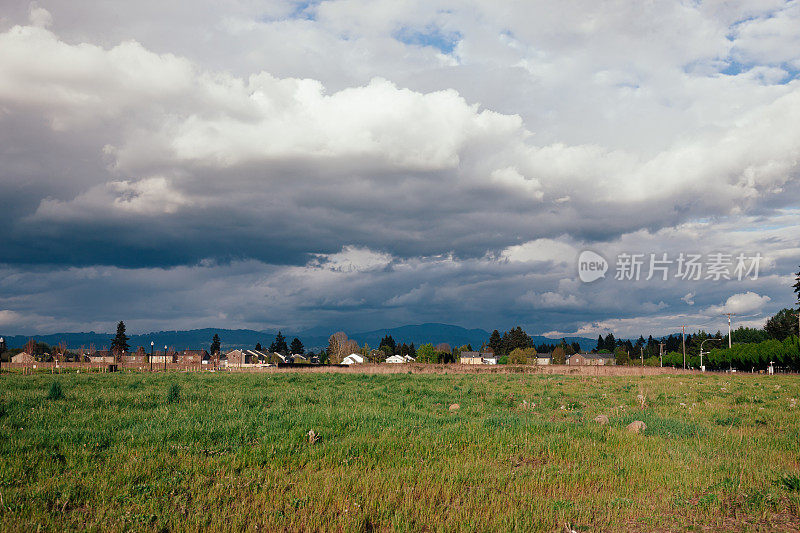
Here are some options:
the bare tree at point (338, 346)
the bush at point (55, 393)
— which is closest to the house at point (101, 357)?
the bare tree at point (338, 346)

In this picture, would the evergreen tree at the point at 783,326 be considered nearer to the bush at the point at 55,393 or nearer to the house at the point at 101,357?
the bush at the point at 55,393

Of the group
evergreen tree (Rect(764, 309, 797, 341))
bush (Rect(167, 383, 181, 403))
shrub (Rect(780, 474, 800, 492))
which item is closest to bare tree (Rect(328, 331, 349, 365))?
evergreen tree (Rect(764, 309, 797, 341))

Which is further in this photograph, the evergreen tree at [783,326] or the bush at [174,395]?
the evergreen tree at [783,326]

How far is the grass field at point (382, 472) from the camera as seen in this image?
30.0 ft

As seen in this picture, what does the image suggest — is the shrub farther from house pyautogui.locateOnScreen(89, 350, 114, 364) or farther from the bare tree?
the bare tree

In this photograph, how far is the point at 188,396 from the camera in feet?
80.1

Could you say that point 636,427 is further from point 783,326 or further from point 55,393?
point 783,326

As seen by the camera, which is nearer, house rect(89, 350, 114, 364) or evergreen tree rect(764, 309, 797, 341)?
house rect(89, 350, 114, 364)

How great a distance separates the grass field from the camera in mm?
9133

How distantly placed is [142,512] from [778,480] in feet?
39.3

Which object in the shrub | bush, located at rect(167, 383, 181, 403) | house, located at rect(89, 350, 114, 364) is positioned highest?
the shrub

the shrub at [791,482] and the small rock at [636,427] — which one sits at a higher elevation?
the shrub at [791,482]

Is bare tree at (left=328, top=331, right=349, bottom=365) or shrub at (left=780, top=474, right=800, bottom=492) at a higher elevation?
shrub at (left=780, top=474, right=800, bottom=492)

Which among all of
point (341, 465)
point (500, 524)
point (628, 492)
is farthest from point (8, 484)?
point (628, 492)
